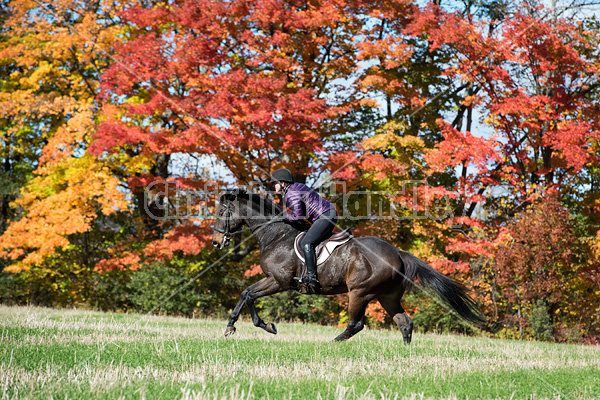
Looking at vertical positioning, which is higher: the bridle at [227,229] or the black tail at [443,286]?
the bridle at [227,229]

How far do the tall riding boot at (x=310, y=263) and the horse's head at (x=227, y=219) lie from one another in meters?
1.45

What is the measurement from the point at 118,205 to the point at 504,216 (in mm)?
12008

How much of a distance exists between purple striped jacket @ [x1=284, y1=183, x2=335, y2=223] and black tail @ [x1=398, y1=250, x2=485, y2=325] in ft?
4.65

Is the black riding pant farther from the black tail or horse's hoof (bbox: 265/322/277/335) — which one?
horse's hoof (bbox: 265/322/277/335)

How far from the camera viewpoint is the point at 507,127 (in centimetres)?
1684

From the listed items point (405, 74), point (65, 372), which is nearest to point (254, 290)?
point (65, 372)

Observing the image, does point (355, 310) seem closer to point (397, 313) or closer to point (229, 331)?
point (397, 313)

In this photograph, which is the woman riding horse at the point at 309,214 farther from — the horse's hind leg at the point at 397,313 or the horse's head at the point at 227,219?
the horse's hind leg at the point at 397,313

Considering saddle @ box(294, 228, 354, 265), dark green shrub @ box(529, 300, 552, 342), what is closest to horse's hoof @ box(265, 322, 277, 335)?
saddle @ box(294, 228, 354, 265)

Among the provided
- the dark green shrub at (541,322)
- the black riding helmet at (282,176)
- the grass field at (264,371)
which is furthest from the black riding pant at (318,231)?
the dark green shrub at (541,322)

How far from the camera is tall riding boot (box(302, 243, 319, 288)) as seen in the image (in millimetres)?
8445

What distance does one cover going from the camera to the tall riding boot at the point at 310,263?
8.45 m

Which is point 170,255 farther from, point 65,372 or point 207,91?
point 65,372

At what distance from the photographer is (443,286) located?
27.8 feet
